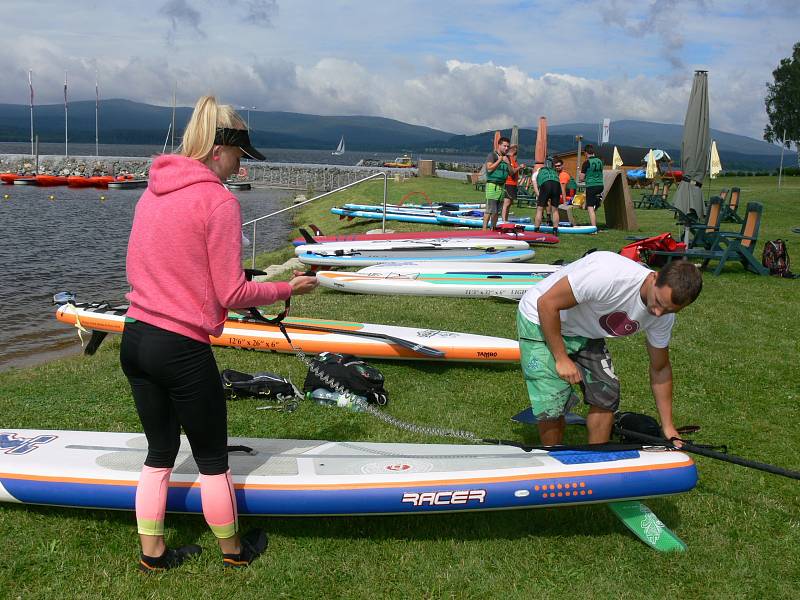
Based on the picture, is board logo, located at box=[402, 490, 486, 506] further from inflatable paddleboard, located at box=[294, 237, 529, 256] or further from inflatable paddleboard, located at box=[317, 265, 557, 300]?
inflatable paddleboard, located at box=[294, 237, 529, 256]

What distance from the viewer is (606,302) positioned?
12.2 feet

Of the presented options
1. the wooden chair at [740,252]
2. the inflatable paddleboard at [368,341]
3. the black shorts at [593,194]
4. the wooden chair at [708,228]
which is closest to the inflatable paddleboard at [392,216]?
the black shorts at [593,194]

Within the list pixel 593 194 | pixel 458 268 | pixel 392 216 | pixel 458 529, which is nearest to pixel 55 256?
pixel 392 216

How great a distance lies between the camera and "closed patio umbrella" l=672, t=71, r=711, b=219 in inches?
509

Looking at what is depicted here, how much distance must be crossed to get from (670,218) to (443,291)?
13414 millimetres

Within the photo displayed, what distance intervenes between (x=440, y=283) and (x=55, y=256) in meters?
14.3

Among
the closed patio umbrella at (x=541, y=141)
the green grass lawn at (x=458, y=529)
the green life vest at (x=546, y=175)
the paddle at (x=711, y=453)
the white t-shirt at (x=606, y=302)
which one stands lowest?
the green grass lawn at (x=458, y=529)

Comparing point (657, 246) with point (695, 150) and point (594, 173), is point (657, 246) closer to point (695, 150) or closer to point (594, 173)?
point (695, 150)

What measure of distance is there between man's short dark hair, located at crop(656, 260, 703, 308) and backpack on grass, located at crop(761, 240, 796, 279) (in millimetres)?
9547

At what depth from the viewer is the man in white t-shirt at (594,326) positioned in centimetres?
358

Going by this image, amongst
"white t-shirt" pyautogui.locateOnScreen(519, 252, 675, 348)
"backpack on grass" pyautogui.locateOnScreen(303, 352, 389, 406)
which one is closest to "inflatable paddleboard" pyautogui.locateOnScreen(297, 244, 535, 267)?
"backpack on grass" pyautogui.locateOnScreen(303, 352, 389, 406)

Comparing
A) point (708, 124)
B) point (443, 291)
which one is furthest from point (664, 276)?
point (708, 124)

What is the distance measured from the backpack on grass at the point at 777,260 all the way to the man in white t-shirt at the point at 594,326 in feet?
29.6

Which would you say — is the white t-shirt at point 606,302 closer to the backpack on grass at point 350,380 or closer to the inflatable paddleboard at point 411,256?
the backpack on grass at point 350,380
